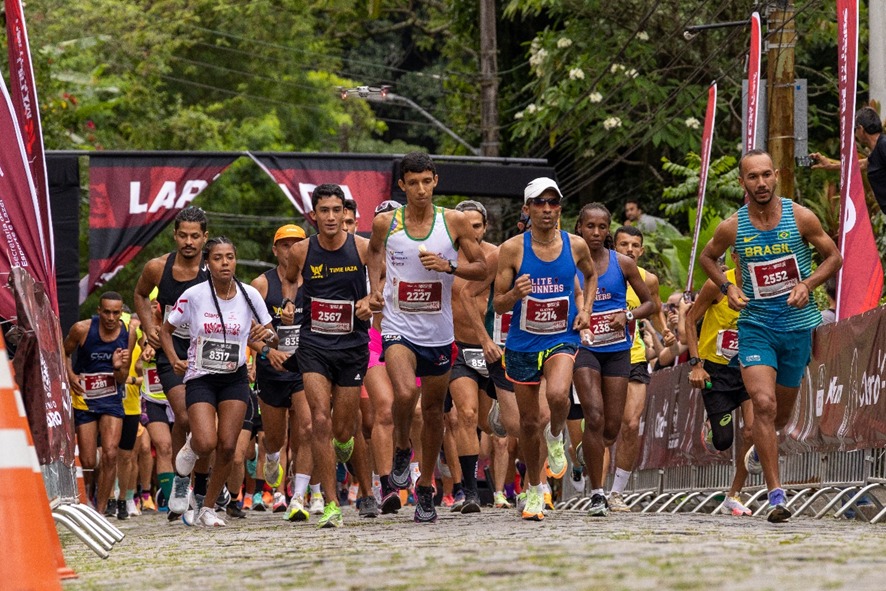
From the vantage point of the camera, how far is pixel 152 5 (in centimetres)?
4841

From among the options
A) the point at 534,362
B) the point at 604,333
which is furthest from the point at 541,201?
the point at 604,333

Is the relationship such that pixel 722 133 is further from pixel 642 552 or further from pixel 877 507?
pixel 642 552

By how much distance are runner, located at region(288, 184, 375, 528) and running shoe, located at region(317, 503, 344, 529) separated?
0.31m

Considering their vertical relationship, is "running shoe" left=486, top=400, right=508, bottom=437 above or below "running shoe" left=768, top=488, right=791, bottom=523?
above

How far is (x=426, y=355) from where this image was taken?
36.8 ft

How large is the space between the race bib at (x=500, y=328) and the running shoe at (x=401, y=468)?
87.3 inches

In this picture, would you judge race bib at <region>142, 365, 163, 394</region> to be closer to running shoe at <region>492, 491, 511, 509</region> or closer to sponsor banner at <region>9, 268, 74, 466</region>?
running shoe at <region>492, 491, 511, 509</region>

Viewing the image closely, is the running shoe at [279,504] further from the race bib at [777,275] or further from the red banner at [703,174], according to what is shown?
the race bib at [777,275]

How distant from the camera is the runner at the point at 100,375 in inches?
669

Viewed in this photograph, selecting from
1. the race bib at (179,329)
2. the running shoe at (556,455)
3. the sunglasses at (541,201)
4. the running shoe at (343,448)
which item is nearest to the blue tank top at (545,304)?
the sunglasses at (541,201)

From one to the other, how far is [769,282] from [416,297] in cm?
224

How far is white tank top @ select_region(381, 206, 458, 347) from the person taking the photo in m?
11.1

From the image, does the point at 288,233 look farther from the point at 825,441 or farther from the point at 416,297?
the point at 825,441

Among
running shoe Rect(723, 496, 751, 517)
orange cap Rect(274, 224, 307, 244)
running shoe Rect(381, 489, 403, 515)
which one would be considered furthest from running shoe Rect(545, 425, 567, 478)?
orange cap Rect(274, 224, 307, 244)
